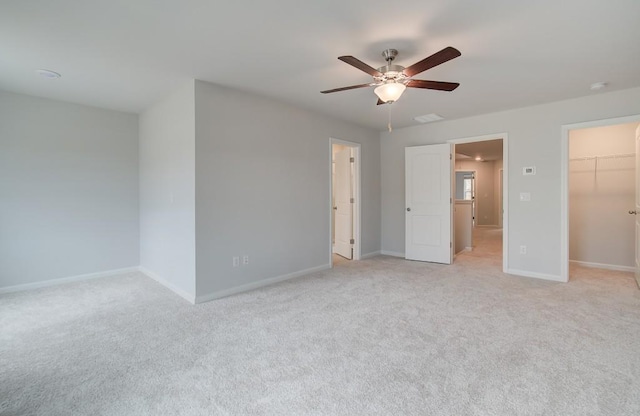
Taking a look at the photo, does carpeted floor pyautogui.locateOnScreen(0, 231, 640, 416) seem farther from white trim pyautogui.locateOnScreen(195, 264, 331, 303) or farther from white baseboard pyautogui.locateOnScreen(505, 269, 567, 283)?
white baseboard pyautogui.locateOnScreen(505, 269, 567, 283)

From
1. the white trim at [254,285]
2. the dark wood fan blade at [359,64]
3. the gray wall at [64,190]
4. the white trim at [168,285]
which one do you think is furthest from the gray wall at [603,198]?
the gray wall at [64,190]

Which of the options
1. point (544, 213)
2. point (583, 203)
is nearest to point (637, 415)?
point (544, 213)

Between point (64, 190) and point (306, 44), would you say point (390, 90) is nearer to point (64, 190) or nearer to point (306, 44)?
point (306, 44)

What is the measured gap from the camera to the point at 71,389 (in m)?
1.91

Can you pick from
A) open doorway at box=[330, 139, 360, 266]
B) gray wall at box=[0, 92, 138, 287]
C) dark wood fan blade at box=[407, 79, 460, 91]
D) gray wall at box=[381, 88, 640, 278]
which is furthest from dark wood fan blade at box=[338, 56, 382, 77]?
gray wall at box=[0, 92, 138, 287]

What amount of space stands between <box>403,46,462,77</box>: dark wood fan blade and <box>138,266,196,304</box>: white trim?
316cm

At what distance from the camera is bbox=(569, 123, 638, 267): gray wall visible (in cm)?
472

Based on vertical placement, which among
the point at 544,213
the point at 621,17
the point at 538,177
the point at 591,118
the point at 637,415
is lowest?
the point at 637,415

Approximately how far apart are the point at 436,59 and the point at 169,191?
3.41m

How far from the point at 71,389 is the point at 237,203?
2.26 m

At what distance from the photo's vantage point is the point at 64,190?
4.21m

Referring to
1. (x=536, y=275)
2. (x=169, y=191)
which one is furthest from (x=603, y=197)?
(x=169, y=191)

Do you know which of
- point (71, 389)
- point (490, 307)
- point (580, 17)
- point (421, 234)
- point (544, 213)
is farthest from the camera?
point (421, 234)

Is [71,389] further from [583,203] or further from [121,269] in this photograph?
[583,203]
